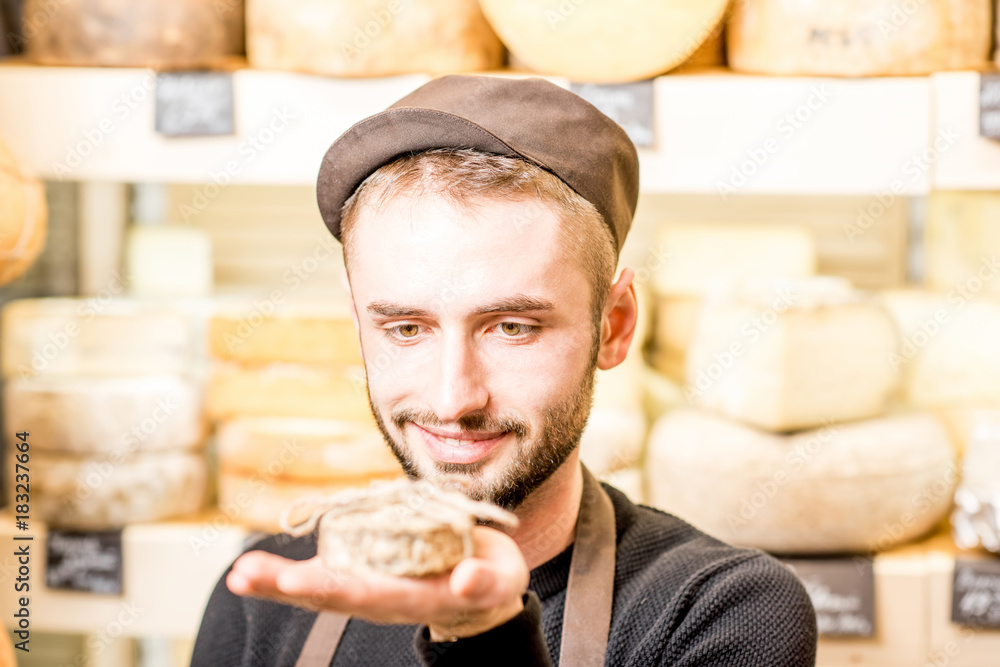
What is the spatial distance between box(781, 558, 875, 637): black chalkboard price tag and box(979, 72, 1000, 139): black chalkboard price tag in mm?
639

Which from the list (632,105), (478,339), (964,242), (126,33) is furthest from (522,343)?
(964,242)

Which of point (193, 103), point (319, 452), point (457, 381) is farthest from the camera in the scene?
point (319, 452)

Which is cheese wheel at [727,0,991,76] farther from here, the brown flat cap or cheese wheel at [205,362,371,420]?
cheese wheel at [205,362,371,420]

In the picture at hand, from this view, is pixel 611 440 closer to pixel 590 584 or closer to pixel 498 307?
pixel 590 584

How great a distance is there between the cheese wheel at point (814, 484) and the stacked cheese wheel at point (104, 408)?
31.3 inches

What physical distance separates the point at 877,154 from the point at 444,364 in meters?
0.78

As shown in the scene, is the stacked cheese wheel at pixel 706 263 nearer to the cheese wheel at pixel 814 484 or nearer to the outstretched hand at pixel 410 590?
the cheese wheel at pixel 814 484

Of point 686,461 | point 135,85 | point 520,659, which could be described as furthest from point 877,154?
point 135,85

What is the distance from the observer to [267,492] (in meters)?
1.50

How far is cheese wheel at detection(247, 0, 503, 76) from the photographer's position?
135cm

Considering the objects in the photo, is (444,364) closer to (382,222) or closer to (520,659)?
(382,222)

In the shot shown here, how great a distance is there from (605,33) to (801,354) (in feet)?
1.82

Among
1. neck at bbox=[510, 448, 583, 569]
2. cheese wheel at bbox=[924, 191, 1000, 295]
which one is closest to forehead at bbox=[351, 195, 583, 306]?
neck at bbox=[510, 448, 583, 569]

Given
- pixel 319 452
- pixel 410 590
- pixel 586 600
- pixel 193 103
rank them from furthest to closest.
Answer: pixel 319 452
pixel 193 103
pixel 586 600
pixel 410 590
